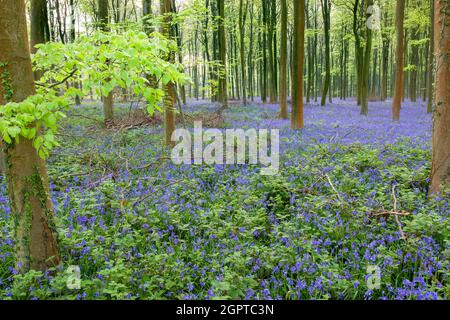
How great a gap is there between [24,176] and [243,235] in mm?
2738

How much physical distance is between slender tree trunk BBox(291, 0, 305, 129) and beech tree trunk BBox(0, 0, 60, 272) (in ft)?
36.9

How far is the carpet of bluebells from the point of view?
11.7 feet

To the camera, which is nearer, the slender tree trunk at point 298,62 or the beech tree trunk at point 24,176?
the beech tree trunk at point 24,176

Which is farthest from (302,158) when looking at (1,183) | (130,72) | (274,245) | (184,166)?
(1,183)

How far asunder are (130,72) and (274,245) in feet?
9.05

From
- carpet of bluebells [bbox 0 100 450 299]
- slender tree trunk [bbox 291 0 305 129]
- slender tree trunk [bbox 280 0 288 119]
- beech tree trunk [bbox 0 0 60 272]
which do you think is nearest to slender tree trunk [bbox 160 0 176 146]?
carpet of bluebells [bbox 0 100 450 299]

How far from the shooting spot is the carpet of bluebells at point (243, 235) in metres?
3.57

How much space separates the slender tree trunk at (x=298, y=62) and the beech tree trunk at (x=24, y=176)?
1124 cm

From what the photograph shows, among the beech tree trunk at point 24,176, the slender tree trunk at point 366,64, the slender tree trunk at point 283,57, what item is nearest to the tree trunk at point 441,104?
the beech tree trunk at point 24,176

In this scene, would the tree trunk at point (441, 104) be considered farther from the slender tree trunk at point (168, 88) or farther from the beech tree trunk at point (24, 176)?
the beech tree trunk at point (24, 176)

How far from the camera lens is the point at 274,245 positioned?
4.39 m

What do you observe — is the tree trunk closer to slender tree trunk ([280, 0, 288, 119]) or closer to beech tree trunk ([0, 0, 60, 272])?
beech tree trunk ([0, 0, 60, 272])

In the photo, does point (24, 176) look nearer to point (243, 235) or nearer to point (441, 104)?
point (243, 235)
